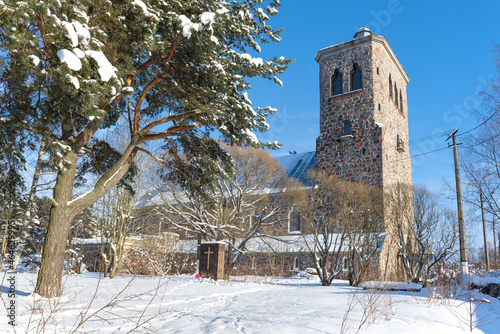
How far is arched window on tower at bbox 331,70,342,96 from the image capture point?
2877 centimetres

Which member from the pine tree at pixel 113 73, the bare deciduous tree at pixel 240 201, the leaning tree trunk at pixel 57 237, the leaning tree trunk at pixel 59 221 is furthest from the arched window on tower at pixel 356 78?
the leaning tree trunk at pixel 57 237

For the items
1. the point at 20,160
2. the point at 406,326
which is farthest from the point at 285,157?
the point at 406,326

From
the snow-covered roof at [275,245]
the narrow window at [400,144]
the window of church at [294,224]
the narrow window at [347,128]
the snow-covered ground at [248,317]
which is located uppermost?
the narrow window at [347,128]

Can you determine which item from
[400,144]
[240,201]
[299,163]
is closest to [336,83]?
[400,144]

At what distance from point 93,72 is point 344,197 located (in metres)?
16.5

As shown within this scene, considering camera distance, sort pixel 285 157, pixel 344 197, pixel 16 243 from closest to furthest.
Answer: pixel 16 243, pixel 344 197, pixel 285 157

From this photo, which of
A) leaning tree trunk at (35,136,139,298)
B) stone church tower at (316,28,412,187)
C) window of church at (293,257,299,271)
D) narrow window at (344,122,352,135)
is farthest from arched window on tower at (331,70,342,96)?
leaning tree trunk at (35,136,139,298)

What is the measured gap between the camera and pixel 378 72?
89.8ft

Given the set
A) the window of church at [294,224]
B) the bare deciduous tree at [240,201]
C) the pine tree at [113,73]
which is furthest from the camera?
the window of church at [294,224]

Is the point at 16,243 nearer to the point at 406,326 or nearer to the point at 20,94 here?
the point at 20,94

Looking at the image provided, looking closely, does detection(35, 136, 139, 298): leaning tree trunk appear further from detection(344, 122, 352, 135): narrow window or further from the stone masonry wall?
detection(344, 122, 352, 135): narrow window

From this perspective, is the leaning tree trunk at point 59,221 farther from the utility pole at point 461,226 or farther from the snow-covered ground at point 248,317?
the utility pole at point 461,226

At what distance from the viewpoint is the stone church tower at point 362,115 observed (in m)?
25.8

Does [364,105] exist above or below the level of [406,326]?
above
